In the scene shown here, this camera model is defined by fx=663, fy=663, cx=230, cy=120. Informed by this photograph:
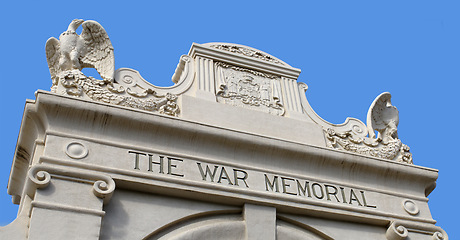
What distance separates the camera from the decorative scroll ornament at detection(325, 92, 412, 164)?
501 inches

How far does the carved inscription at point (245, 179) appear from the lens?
34.5 ft

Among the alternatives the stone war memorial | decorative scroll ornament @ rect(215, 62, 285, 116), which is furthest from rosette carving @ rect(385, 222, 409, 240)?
decorative scroll ornament @ rect(215, 62, 285, 116)

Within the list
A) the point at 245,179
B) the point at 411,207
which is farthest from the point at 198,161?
the point at 411,207

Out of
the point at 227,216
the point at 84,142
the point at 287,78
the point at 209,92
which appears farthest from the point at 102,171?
the point at 287,78

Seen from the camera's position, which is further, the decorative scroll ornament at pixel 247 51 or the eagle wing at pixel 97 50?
the decorative scroll ornament at pixel 247 51

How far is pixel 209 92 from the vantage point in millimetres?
12359

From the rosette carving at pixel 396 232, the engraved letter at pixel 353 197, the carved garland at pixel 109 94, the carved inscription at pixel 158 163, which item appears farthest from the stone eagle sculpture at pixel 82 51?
the rosette carving at pixel 396 232

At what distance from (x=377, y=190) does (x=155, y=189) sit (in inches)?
167

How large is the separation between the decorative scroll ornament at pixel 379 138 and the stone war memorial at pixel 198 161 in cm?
3

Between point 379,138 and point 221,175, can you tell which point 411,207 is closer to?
point 379,138

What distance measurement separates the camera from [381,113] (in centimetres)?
1370

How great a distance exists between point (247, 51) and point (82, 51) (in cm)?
358

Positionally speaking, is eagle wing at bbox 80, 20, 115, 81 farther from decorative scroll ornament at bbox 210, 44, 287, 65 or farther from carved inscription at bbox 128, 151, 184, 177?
decorative scroll ornament at bbox 210, 44, 287, 65

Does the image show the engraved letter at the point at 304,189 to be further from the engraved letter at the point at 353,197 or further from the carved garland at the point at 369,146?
the carved garland at the point at 369,146
